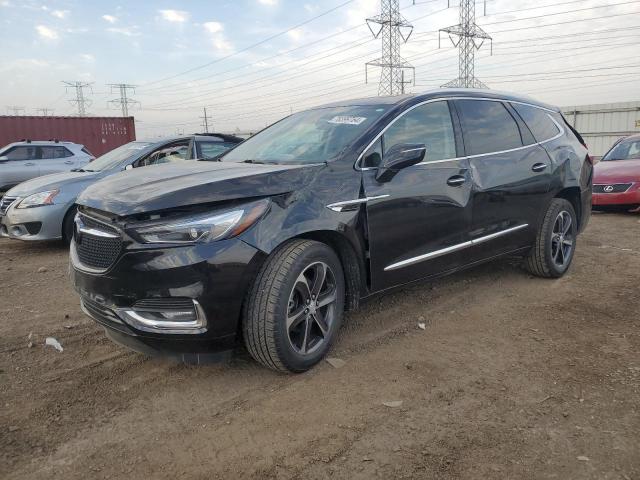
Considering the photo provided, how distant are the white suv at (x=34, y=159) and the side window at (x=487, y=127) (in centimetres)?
955

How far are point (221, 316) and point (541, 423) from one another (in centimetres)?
170

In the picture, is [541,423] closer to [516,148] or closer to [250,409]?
[250,409]

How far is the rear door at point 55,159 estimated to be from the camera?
1086 centimetres

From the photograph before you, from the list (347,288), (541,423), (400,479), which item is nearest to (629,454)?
(541,423)

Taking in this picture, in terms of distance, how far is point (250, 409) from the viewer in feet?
8.89

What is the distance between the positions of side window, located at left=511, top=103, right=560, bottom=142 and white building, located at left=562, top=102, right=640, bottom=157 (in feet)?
53.4

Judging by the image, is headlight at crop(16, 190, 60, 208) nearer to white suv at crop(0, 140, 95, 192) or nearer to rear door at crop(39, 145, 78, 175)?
white suv at crop(0, 140, 95, 192)

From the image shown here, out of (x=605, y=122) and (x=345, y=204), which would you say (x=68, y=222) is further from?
(x=605, y=122)

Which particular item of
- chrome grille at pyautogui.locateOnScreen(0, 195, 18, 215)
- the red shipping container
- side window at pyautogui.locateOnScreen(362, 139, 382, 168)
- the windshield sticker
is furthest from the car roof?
the red shipping container

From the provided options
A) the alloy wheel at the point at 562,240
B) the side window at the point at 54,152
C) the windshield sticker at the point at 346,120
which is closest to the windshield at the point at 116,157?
the windshield sticker at the point at 346,120

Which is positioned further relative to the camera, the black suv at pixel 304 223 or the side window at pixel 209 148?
the side window at pixel 209 148

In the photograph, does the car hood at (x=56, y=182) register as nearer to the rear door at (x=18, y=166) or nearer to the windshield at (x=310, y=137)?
the windshield at (x=310, y=137)

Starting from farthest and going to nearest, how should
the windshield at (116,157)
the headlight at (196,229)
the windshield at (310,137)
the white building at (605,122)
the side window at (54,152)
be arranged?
the white building at (605,122) → the side window at (54,152) → the windshield at (116,157) → the windshield at (310,137) → the headlight at (196,229)

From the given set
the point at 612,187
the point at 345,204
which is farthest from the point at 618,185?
the point at 345,204
